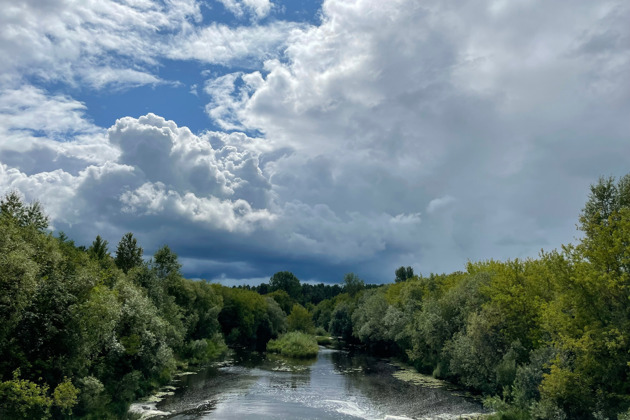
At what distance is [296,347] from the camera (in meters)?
84.2

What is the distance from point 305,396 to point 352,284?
369ft

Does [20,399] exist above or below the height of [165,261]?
below

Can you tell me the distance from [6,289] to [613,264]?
3315 cm

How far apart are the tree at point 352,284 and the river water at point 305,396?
8611 centimetres

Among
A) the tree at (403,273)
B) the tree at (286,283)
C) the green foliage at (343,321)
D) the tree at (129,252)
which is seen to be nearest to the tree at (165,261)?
the tree at (129,252)

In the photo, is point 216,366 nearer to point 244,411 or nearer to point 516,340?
point 244,411

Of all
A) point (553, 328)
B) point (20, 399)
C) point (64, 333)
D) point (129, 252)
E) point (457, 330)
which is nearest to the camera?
point (20, 399)

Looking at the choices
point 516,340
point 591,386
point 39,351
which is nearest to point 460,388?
point 516,340


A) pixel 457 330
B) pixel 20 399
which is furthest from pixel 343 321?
pixel 20 399

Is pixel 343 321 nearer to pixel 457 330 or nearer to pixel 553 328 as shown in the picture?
pixel 457 330

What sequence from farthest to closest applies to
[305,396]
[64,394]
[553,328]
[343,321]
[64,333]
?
[343,321]
[305,396]
[553,328]
[64,333]
[64,394]

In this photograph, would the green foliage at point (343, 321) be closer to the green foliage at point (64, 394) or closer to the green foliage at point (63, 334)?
the green foliage at point (63, 334)

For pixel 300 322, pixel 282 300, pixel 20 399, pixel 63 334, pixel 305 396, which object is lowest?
pixel 305 396

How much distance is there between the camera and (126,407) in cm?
3378
